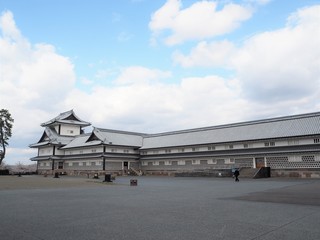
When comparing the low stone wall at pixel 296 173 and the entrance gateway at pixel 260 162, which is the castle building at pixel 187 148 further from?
the low stone wall at pixel 296 173

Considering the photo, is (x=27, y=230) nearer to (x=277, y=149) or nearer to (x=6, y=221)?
(x=6, y=221)

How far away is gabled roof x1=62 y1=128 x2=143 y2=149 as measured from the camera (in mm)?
58344

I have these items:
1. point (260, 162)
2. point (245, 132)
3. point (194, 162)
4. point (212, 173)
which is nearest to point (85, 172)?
point (194, 162)

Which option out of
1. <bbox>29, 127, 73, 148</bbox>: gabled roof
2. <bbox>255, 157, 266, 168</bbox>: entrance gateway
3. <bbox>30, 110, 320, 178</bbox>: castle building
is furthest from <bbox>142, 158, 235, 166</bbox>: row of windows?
<bbox>29, 127, 73, 148</bbox>: gabled roof

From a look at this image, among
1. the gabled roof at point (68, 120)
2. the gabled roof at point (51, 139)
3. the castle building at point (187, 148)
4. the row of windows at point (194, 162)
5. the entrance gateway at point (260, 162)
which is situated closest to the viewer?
the castle building at point (187, 148)

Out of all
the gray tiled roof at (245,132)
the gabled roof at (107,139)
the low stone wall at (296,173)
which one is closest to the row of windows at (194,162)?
the gray tiled roof at (245,132)

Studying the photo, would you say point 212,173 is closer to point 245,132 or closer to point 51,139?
point 245,132

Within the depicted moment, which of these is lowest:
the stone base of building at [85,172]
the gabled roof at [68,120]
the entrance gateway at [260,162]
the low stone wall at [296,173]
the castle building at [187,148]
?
the low stone wall at [296,173]

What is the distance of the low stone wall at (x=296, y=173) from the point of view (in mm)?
35781

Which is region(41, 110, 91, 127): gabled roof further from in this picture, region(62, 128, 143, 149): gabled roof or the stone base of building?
the stone base of building

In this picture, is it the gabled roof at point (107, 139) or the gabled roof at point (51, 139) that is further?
the gabled roof at point (51, 139)

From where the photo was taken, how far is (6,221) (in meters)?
8.38

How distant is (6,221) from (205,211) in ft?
21.3

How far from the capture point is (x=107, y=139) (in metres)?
58.0
